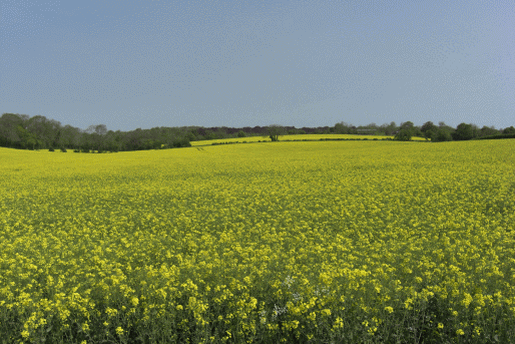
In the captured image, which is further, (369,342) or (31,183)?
(31,183)

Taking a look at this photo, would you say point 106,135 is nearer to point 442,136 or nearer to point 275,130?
point 275,130

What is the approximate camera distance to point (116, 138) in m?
98.8

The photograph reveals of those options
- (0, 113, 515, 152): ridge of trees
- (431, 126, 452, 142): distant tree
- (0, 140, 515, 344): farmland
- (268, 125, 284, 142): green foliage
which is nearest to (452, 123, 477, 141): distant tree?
(0, 113, 515, 152): ridge of trees

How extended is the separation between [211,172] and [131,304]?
2465cm

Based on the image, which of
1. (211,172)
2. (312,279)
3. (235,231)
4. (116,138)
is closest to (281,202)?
(235,231)

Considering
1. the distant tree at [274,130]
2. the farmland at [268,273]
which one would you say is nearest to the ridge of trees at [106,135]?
the distant tree at [274,130]

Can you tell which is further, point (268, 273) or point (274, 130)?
point (274, 130)

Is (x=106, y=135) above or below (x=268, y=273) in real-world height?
above

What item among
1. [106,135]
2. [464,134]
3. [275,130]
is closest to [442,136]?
[464,134]

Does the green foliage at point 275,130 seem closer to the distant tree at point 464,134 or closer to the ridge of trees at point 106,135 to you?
the ridge of trees at point 106,135

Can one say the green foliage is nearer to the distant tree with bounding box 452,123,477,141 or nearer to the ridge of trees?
the ridge of trees

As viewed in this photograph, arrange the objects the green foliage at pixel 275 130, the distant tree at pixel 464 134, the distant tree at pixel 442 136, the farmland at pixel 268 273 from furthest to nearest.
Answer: the green foliage at pixel 275 130 < the distant tree at pixel 464 134 < the distant tree at pixel 442 136 < the farmland at pixel 268 273

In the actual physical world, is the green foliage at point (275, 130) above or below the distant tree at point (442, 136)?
above

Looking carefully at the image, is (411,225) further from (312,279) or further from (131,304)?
(131,304)
